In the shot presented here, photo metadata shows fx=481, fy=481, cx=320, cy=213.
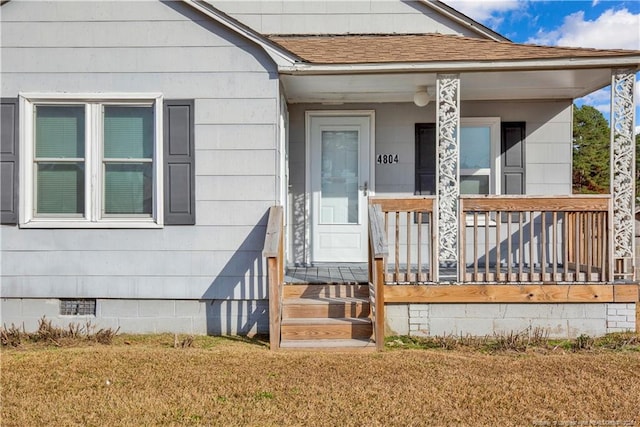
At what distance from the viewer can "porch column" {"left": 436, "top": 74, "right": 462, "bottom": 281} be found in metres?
5.00

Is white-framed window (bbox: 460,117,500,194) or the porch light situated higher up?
the porch light

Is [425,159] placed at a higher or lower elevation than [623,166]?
higher

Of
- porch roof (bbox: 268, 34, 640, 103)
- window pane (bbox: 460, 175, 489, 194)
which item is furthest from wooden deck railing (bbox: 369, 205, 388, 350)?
window pane (bbox: 460, 175, 489, 194)

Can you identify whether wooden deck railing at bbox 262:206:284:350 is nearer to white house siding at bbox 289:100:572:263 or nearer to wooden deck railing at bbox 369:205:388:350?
wooden deck railing at bbox 369:205:388:350

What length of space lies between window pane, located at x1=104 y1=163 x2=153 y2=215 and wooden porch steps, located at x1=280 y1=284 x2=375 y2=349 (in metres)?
1.77

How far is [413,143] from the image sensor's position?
641cm

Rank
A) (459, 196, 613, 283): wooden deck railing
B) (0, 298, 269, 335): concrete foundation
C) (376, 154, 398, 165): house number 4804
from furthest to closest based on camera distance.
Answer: (376, 154, 398, 165): house number 4804 < (0, 298, 269, 335): concrete foundation < (459, 196, 613, 283): wooden deck railing

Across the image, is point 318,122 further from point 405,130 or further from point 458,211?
point 458,211

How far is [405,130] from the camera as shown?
21.1 ft

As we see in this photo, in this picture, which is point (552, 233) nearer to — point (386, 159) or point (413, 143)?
point (413, 143)

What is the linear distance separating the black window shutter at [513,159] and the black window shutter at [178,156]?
398cm

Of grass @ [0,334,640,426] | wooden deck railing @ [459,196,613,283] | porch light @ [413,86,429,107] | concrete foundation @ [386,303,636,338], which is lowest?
grass @ [0,334,640,426]

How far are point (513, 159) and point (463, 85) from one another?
1.34 meters

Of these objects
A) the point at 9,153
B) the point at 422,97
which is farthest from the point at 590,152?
the point at 9,153
